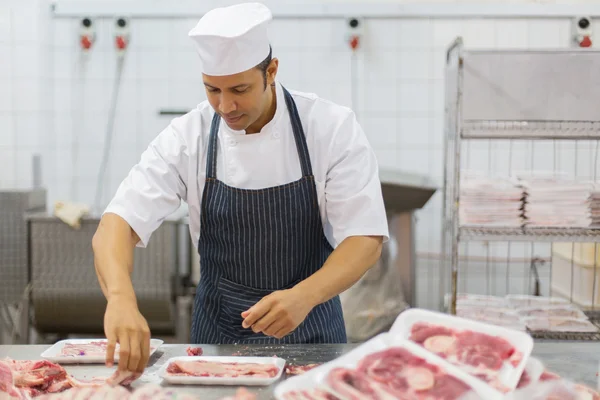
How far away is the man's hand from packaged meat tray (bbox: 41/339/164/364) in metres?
0.33

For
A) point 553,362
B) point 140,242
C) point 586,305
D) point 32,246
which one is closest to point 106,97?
point 32,246

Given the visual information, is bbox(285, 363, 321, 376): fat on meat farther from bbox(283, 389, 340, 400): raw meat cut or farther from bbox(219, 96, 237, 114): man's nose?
bbox(219, 96, 237, 114): man's nose

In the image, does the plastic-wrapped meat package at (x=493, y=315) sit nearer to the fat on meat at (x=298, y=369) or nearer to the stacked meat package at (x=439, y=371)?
the fat on meat at (x=298, y=369)

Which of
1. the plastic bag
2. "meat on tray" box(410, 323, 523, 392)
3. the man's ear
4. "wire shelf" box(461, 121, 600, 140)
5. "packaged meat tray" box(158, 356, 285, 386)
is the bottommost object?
the plastic bag

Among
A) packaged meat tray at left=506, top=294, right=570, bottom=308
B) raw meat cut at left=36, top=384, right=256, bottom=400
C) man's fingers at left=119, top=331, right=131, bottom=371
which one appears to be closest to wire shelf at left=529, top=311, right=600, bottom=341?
packaged meat tray at left=506, top=294, right=570, bottom=308

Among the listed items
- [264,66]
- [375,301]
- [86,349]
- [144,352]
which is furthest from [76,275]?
[144,352]

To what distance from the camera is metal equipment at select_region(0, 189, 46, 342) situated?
11.7 feet

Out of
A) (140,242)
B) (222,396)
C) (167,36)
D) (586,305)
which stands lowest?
(586,305)

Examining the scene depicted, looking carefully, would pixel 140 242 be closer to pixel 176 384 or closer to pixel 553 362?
pixel 176 384

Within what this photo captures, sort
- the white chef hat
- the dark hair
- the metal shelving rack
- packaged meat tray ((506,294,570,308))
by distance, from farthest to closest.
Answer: packaged meat tray ((506,294,570,308)), the metal shelving rack, the dark hair, the white chef hat

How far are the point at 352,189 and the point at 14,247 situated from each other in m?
2.35

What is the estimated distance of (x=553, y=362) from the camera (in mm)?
1683

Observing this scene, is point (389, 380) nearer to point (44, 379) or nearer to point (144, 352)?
point (144, 352)

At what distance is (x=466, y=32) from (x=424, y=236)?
127 centimetres
